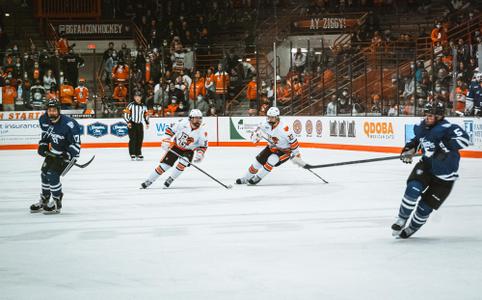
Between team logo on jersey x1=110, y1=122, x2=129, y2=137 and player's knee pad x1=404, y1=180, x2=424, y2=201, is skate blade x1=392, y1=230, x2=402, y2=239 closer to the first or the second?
player's knee pad x1=404, y1=180, x2=424, y2=201

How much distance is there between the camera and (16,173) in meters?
17.0

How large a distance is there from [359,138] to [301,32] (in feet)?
28.3

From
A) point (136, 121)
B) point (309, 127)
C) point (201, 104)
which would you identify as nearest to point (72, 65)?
point (201, 104)

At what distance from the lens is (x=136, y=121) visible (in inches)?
829

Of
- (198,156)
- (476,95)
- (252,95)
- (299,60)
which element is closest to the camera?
(198,156)

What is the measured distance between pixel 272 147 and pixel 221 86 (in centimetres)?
1217

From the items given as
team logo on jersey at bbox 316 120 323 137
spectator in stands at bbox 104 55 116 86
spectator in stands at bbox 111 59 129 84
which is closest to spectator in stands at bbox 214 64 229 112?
spectator in stands at bbox 111 59 129 84

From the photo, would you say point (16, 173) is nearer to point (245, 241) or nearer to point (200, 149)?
point (200, 149)

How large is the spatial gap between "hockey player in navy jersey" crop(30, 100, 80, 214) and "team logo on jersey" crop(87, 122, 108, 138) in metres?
15.7

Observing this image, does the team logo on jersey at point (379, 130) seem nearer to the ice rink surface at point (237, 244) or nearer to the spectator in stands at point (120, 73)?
the ice rink surface at point (237, 244)

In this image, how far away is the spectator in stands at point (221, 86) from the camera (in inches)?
1024

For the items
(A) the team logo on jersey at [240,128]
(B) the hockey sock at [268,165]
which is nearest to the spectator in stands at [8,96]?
(A) the team logo on jersey at [240,128]

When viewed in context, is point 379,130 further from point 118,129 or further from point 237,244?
point 237,244

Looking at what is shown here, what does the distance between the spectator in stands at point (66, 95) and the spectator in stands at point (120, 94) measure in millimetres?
1335
